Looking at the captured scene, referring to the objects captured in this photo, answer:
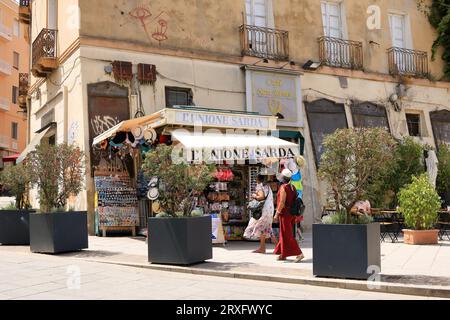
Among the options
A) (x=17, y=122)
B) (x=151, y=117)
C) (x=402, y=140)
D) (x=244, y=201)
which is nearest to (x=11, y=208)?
(x=151, y=117)

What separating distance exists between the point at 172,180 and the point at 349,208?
309 centimetres

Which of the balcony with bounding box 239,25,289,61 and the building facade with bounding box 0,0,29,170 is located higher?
the building facade with bounding box 0,0,29,170

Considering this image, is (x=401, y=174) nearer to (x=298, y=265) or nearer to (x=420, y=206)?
(x=420, y=206)

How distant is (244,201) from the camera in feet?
45.4

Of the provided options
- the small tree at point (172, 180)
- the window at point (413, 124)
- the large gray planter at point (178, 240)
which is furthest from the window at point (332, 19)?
the large gray planter at point (178, 240)

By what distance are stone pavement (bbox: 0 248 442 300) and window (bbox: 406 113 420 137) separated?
601 inches

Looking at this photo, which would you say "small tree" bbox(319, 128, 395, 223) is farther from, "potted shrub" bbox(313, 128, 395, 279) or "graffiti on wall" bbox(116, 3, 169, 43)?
"graffiti on wall" bbox(116, 3, 169, 43)

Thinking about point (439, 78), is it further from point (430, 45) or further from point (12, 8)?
point (12, 8)

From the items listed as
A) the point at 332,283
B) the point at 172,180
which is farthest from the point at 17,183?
the point at 332,283

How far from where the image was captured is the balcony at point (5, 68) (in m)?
42.3

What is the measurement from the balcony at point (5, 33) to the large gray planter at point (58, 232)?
35.3 meters

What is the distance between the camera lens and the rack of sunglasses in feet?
48.3

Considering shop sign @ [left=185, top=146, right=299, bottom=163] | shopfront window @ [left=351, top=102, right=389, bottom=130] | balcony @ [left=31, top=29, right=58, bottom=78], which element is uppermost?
balcony @ [left=31, top=29, right=58, bottom=78]

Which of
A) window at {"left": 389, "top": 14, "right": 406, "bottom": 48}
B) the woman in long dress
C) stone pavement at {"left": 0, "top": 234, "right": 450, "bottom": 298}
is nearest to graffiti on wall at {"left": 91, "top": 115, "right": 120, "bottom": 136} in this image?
stone pavement at {"left": 0, "top": 234, "right": 450, "bottom": 298}
